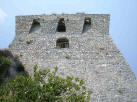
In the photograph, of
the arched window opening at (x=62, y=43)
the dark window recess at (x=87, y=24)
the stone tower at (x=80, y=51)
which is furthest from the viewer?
the dark window recess at (x=87, y=24)

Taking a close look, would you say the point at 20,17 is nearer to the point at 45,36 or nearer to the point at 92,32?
the point at 45,36

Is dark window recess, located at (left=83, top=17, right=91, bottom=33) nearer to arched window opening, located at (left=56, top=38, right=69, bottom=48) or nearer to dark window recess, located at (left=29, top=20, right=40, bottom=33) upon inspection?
arched window opening, located at (left=56, top=38, right=69, bottom=48)

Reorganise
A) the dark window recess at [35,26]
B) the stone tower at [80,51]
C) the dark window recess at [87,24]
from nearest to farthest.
Answer: the stone tower at [80,51]
the dark window recess at [87,24]
the dark window recess at [35,26]

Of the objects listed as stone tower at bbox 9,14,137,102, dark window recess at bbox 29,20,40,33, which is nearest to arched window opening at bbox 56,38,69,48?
stone tower at bbox 9,14,137,102

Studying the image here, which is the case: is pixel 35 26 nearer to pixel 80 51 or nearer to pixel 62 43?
pixel 62 43

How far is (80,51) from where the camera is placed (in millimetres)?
10820

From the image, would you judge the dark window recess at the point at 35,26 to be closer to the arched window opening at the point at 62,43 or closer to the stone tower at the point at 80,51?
the stone tower at the point at 80,51

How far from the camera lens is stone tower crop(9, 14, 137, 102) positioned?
8.66 m

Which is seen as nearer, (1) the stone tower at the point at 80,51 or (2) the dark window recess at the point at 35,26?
(1) the stone tower at the point at 80,51

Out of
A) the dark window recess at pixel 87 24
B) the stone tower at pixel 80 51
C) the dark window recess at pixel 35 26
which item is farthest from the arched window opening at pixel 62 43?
the dark window recess at pixel 35 26

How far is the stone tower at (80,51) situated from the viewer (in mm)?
8656

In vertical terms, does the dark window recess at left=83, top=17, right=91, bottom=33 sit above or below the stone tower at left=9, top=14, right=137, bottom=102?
above

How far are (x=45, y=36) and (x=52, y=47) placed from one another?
1.36 metres

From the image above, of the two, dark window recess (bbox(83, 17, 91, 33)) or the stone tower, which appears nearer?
the stone tower
